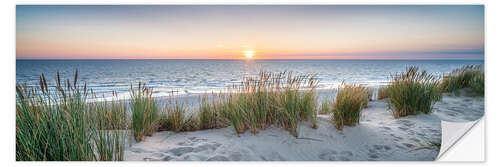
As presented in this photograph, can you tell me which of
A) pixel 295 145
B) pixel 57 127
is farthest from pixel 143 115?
pixel 295 145

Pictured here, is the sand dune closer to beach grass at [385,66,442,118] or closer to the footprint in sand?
the footprint in sand

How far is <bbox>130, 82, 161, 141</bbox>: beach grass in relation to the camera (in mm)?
2097

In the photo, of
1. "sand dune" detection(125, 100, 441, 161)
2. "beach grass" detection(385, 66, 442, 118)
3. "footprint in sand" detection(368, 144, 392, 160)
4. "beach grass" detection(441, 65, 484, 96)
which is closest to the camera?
"sand dune" detection(125, 100, 441, 161)

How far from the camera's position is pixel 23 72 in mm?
1894

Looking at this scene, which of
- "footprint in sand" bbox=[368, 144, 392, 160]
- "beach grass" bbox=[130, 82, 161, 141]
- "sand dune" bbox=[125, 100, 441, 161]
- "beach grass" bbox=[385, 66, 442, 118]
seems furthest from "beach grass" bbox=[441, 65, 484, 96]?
"beach grass" bbox=[130, 82, 161, 141]

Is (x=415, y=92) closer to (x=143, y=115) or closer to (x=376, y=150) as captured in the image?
(x=376, y=150)

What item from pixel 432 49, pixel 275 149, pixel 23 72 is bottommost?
pixel 275 149

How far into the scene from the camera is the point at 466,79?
108 inches

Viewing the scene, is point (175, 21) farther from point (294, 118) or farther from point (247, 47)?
point (294, 118)

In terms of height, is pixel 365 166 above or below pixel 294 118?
below

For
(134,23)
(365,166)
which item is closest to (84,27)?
(134,23)

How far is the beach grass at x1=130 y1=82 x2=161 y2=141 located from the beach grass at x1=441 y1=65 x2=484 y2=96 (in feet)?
10.7

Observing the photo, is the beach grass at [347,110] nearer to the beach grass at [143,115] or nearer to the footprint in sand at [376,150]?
the footprint in sand at [376,150]
